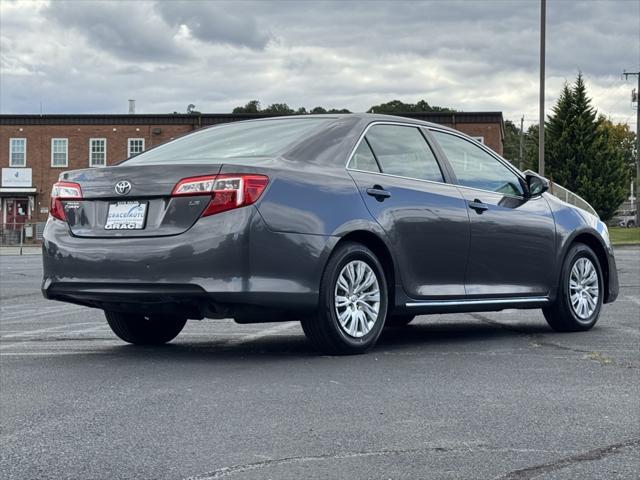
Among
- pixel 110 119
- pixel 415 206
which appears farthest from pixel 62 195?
pixel 110 119

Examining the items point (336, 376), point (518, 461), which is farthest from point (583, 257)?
point (518, 461)

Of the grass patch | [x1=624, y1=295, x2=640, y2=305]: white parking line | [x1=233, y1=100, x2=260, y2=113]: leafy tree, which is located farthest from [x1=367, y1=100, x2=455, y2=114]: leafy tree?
[x1=624, y1=295, x2=640, y2=305]: white parking line

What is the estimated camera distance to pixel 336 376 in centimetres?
593

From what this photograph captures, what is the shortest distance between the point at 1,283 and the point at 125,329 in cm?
978

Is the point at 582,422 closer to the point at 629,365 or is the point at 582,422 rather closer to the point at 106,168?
the point at 629,365

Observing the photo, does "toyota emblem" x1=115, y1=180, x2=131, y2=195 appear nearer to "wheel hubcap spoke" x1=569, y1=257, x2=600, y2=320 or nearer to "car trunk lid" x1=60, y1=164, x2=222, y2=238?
"car trunk lid" x1=60, y1=164, x2=222, y2=238

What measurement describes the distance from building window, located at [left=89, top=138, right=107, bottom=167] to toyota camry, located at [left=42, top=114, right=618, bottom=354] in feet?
165

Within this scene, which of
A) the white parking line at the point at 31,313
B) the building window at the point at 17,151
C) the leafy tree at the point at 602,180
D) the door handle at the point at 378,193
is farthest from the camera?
the building window at the point at 17,151

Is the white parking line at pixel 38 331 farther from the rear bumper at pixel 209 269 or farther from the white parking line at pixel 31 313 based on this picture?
the rear bumper at pixel 209 269

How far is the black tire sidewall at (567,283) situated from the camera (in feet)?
27.9

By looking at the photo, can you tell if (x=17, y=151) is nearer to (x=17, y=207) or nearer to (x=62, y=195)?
(x=17, y=207)

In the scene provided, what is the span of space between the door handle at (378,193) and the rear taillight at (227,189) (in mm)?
923

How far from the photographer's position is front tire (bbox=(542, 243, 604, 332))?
27.9 feet

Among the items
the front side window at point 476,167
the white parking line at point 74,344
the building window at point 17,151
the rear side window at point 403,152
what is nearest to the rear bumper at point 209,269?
the white parking line at point 74,344
